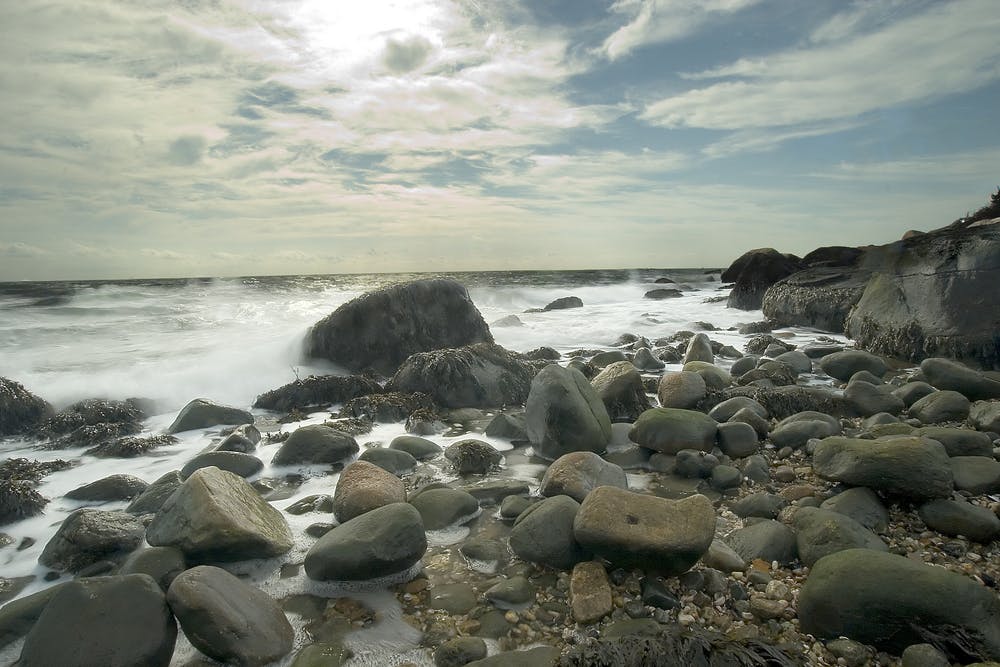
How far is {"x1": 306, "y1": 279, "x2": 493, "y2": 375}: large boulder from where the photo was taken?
9.03 metres

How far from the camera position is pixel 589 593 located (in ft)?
8.98

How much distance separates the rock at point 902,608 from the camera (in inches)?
88.3

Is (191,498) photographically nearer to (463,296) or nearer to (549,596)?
(549,596)

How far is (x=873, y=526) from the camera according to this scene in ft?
10.5

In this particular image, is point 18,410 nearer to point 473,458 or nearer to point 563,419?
point 473,458

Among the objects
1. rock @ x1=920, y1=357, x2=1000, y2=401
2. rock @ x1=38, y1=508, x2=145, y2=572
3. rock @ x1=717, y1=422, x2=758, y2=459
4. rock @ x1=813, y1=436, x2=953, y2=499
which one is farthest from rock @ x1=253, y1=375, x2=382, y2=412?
rock @ x1=920, y1=357, x2=1000, y2=401

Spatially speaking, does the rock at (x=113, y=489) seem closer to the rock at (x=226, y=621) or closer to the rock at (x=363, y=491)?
the rock at (x=363, y=491)

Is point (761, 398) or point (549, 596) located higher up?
point (761, 398)

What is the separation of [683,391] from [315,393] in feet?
15.7

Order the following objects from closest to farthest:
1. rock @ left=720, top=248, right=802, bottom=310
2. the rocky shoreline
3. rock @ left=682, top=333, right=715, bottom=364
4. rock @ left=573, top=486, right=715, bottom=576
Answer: the rocky shoreline → rock @ left=573, top=486, right=715, bottom=576 → rock @ left=682, top=333, right=715, bottom=364 → rock @ left=720, top=248, right=802, bottom=310

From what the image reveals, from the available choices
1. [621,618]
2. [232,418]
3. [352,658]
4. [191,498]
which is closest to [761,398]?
[621,618]

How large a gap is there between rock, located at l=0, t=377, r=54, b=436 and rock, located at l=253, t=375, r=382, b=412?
8.55 feet

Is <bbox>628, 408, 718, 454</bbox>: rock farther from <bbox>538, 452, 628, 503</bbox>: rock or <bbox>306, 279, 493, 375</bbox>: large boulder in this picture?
<bbox>306, 279, 493, 375</bbox>: large boulder

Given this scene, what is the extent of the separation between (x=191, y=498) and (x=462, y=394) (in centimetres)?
401
